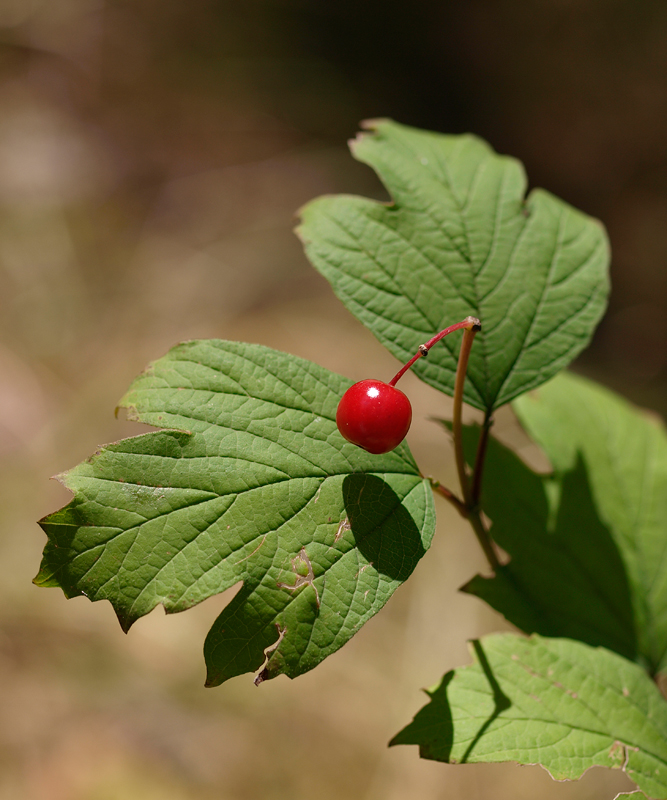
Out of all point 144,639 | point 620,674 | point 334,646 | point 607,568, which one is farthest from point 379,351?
point 334,646

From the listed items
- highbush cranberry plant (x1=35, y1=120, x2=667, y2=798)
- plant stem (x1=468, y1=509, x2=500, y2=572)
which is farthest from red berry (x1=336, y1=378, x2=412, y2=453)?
plant stem (x1=468, y1=509, x2=500, y2=572)

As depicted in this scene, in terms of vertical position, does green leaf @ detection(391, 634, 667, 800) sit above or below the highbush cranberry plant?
below

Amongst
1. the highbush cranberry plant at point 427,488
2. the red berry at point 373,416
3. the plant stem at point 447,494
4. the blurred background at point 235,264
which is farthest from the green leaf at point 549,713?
the blurred background at point 235,264

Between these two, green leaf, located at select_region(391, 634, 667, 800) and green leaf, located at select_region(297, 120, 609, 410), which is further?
green leaf, located at select_region(297, 120, 609, 410)

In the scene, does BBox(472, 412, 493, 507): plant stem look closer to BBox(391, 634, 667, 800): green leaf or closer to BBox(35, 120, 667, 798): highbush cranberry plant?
BBox(35, 120, 667, 798): highbush cranberry plant

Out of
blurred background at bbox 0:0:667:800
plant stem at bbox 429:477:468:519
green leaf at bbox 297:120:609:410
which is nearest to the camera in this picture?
plant stem at bbox 429:477:468:519

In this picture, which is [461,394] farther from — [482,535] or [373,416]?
[482,535]

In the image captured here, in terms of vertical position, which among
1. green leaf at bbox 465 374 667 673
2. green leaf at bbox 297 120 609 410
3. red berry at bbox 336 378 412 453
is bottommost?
green leaf at bbox 465 374 667 673
